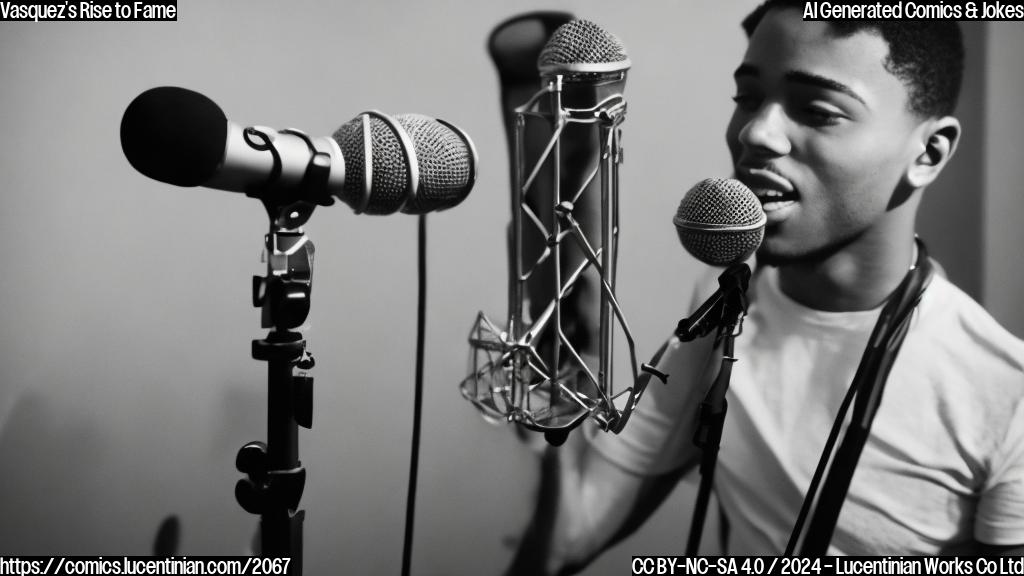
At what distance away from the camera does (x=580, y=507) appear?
5.33ft

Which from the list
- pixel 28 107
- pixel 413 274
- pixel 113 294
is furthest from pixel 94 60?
pixel 413 274

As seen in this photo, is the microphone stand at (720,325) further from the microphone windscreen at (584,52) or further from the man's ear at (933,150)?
the man's ear at (933,150)

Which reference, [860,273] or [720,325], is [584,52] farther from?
[860,273]

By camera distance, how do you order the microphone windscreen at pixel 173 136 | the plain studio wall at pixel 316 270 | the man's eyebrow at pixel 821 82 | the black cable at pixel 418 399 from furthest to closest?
the black cable at pixel 418 399
the plain studio wall at pixel 316 270
the man's eyebrow at pixel 821 82
the microphone windscreen at pixel 173 136

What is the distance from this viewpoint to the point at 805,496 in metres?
1.43

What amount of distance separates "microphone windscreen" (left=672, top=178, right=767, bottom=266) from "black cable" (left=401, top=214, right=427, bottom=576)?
2.06 ft

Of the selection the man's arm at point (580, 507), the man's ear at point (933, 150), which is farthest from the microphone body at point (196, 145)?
the man's ear at point (933, 150)

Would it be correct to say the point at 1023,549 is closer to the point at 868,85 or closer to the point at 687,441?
the point at 687,441

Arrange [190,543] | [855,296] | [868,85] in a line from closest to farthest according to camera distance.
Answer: [868,85]
[855,296]
[190,543]

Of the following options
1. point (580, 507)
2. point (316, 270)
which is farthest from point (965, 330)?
point (316, 270)

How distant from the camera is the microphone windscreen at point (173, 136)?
0.85m

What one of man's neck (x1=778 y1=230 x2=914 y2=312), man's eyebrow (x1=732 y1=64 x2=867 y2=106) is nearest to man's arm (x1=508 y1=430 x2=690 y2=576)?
man's neck (x1=778 y1=230 x2=914 y2=312)

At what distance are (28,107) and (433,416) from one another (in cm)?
94

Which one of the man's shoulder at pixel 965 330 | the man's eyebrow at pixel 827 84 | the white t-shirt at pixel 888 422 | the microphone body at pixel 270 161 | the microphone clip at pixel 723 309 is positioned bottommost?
the white t-shirt at pixel 888 422
